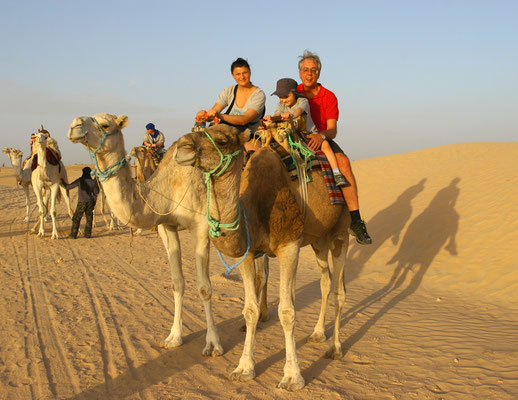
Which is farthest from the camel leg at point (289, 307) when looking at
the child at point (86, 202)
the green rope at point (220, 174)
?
the child at point (86, 202)

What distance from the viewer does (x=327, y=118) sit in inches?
209

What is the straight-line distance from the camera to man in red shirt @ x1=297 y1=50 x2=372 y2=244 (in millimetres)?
4912

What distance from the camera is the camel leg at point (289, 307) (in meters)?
3.90

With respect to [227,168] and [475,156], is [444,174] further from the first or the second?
[227,168]

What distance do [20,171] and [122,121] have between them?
1670 cm

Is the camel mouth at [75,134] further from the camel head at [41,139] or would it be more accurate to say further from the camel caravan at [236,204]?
the camel head at [41,139]

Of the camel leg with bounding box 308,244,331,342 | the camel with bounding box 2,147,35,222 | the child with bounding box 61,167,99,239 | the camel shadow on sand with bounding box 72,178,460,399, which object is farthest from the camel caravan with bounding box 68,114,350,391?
the camel with bounding box 2,147,35,222

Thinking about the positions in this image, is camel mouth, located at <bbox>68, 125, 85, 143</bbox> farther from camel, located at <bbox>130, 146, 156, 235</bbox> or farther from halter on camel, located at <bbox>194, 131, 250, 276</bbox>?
camel, located at <bbox>130, 146, 156, 235</bbox>

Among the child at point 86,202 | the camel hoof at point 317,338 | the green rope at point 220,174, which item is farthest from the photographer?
the child at point 86,202

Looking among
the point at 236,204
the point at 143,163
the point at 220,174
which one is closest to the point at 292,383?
the point at 236,204

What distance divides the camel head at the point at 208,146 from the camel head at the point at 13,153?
18.9 metres

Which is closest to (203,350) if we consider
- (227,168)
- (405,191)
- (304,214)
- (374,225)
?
(304,214)

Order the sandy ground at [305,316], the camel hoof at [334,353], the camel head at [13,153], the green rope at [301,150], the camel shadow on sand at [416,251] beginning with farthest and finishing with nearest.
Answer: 1. the camel head at [13,153]
2. the camel shadow on sand at [416,251]
3. the camel hoof at [334,353]
4. the green rope at [301,150]
5. the sandy ground at [305,316]

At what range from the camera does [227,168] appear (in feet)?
10.9
